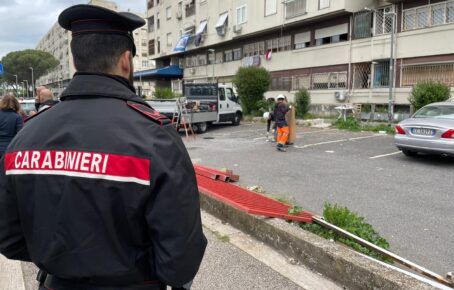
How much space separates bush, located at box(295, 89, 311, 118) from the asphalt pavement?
26.9 ft

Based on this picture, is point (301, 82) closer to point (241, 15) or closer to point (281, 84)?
point (281, 84)

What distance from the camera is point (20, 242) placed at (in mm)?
1708

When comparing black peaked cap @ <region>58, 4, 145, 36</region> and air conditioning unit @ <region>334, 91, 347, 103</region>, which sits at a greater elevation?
black peaked cap @ <region>58, 4, 145, 36</region>

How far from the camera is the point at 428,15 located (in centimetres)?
1869

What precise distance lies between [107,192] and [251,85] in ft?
76.6

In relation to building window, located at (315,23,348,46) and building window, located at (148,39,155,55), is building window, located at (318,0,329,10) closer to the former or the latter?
building window, located at (315,23,348,46)

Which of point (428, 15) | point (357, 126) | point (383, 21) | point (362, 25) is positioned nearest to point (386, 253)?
point (357, 126)

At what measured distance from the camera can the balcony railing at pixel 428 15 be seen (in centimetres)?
1802

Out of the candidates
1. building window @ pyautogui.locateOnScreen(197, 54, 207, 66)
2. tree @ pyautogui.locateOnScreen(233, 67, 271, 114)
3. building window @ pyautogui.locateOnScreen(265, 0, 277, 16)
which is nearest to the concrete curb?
tree @ pyautogui.locateOnScreen(233, 67, 271, 114)

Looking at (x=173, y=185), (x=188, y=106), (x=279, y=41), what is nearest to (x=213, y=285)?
(x=173, y=185)

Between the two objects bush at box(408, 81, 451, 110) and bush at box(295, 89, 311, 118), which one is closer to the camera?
bush at box(408, 81, 451, 110)

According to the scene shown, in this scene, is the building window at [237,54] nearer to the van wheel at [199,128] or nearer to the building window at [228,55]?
the building window at [228,55]

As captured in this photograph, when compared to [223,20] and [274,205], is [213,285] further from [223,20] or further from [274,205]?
[223,20]

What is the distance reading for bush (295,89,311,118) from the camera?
22844mm
